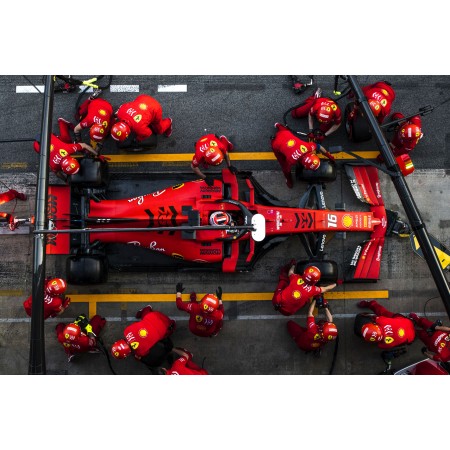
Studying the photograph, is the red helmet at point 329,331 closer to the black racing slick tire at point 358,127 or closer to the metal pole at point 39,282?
the black racing slick tire at point 358,127

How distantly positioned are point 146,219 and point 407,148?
5.22m

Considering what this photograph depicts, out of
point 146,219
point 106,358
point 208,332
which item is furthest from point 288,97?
point 106,358

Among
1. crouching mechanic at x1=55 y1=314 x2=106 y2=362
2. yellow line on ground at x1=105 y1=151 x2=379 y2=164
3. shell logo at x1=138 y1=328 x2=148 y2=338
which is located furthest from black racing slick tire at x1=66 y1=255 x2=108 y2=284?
yellow line on ground at x1=105 y1=151 x2=379 y2=164

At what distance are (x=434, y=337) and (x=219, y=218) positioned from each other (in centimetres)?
449

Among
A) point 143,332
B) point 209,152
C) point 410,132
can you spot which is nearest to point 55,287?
point 143,332

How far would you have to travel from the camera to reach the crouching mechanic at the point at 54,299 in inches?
280

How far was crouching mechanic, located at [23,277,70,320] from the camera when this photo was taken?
23.3 feet

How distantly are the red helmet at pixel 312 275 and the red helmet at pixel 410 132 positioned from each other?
10.1 feet

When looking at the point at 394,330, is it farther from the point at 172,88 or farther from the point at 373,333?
the point at 172,88

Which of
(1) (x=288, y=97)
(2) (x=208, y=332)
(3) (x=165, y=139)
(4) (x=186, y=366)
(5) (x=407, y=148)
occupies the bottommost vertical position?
(4) (x=186, y=366)

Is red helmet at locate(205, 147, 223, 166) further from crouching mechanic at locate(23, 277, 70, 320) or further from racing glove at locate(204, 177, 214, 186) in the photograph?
crouching mechanic at locate(23, 277, 70, 320)

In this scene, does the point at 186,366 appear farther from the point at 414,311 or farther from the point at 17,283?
the point at 414,311

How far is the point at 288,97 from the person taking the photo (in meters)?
8.56

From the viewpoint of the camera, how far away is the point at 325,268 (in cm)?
755
